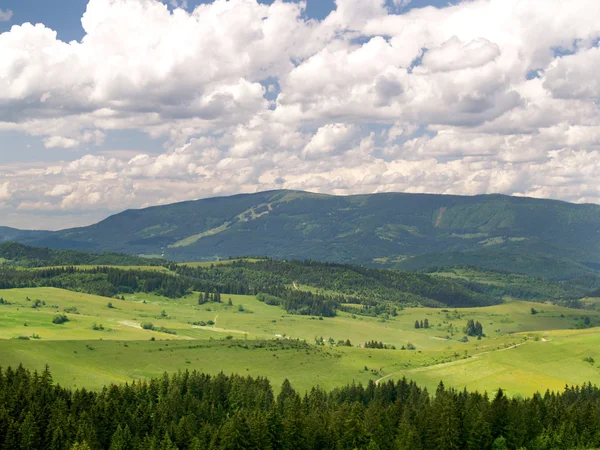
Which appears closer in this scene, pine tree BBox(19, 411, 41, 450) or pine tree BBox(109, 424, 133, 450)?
pine tree BBox(19, 411, 41, 450)

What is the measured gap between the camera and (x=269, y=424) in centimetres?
11862

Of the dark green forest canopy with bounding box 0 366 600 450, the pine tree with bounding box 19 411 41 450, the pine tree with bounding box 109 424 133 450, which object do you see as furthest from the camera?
the dark green forest canopy with bounding box 0 366 600 450

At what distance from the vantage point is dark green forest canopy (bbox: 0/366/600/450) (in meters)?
114

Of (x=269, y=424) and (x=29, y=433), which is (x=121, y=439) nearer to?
(x=29, y=433)

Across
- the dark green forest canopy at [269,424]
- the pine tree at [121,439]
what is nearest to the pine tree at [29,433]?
the dark green forest canopy at [269,424]

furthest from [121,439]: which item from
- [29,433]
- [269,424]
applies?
[269,424]

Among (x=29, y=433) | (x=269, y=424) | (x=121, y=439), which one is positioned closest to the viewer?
(x=29, y=433)

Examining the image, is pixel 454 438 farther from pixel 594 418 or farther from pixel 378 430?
pixel 594 418

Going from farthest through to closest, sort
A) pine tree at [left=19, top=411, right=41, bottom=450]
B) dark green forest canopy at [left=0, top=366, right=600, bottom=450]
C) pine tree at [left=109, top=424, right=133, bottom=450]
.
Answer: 1. dark green forest canopy at [left=0, top=366, right=600, bottom=450]
2. pine tree at [left=109, top=424, right=133, bottom=450]
3. pine tree at [left=19, top=411, right=41, bottom=450]

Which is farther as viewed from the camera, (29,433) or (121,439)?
(121,439)

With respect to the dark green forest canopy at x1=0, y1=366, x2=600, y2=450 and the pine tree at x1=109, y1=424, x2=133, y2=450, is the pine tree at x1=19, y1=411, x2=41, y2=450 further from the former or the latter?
the pine tree at x1=109, y1=424, x2=133, y2=450

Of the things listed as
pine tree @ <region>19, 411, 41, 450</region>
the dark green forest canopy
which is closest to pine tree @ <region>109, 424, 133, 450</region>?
the dark green forest canopy

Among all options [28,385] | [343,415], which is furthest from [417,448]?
[28,385]

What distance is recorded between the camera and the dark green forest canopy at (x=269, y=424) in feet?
374
